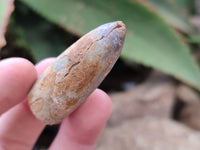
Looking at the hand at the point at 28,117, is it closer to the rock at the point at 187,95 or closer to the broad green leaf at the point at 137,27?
the broad green leaf at the point at 137,27

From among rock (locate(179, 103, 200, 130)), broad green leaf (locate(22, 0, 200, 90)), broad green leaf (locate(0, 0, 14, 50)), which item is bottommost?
rock (locate(179, 103, 200, 130))

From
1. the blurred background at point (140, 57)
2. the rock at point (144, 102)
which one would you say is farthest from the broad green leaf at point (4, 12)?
the rock at point (144, 102)

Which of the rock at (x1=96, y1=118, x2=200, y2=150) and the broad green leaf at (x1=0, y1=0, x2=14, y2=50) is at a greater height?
the broad green leaf at (x1=0, y1=0, x2=14, y2=50)

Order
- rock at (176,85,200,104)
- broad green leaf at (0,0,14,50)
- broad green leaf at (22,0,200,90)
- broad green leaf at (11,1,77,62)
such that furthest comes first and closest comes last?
rock at (176,85,200,104) < broad green leaf at (11,1,77,62) < broad green leaf at (22,0,200,90) < broad green leaf at (0,0,14,50)

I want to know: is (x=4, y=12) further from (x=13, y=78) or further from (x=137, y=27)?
(x=137, y=27)

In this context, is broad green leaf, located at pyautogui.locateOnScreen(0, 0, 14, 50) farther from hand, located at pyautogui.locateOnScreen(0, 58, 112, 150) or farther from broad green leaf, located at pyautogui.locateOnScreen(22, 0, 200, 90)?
broad green leaf, located at pyautogui.locateOnScreen(22, 0, 200, 90)

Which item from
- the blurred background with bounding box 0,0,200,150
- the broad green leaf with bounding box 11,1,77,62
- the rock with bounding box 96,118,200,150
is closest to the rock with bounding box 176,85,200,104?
the blurred background with bounding box 0,0,200,150

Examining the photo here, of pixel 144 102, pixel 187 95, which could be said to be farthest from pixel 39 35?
pixel 187 95
